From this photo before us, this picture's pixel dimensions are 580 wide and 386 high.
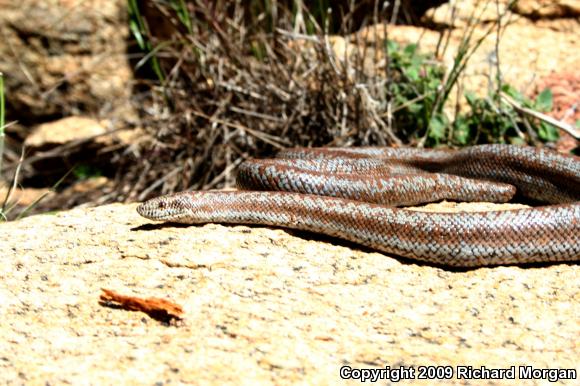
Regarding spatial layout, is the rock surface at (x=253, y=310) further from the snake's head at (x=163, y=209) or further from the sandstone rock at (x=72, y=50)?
the sandstone rock at (x=72, y=50)

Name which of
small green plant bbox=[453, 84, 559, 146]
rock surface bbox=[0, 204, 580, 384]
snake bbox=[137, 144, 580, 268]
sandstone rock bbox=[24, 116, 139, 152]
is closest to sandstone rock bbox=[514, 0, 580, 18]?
small green plant bbox=[453, 84, 559, 146]

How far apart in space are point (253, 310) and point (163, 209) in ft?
5.58

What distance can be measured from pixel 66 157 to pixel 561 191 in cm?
764

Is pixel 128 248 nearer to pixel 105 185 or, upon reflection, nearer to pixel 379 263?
pixel 379 263

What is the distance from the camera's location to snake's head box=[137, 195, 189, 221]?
5891mm

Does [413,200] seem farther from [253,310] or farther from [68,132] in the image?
[68,132]

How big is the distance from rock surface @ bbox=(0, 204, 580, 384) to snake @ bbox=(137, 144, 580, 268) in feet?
0.41

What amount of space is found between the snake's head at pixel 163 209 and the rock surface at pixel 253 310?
115 millimetres

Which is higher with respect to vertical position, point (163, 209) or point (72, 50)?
point (163, 209)

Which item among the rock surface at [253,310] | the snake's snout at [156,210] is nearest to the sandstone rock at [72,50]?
the snake's snout at [156,210]

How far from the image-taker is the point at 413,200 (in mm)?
6602

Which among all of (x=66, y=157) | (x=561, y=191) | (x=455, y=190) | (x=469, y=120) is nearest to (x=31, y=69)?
(x=66, y=157)

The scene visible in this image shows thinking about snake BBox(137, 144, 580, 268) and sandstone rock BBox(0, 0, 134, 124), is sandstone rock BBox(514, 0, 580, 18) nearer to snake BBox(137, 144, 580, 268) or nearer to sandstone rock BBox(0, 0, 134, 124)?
snake BBox(137, 144, 580, 268)

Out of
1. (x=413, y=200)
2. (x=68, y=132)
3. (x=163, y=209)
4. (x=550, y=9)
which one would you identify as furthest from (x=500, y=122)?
(x=68, y=132)
